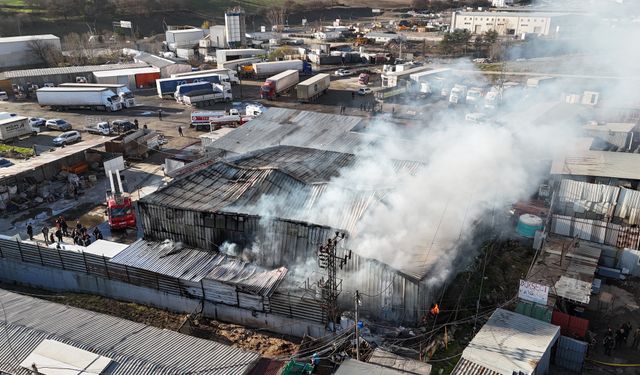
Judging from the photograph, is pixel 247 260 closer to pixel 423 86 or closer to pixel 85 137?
pixel 85 137

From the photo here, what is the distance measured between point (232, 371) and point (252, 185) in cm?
720

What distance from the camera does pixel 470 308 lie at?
13.6 m

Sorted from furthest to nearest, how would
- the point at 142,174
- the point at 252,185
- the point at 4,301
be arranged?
the point at 142,174 → the point at 252,185 → the point at 4,301

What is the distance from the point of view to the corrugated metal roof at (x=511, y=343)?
34.6 ft

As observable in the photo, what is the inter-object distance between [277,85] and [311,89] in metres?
2.80

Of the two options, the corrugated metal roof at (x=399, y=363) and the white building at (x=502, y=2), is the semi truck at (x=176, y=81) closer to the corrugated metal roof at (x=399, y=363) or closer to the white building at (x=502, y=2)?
the corrugated metal roof at (x=399, y=363)

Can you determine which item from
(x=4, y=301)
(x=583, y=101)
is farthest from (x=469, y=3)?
(x=4, y=301)

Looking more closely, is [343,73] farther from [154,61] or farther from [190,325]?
[190,325]

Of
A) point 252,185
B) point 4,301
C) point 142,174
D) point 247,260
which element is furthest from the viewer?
point 142,174

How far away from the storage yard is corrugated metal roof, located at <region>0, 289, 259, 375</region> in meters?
0.05

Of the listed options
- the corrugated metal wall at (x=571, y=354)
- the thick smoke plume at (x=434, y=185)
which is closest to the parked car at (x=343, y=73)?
the thick smoke plume at (x=434, y=185)

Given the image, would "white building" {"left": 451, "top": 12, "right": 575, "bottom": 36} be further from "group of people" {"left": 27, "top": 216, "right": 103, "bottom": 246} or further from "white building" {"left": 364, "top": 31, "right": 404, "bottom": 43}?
"group of people" {"left": 27, "top": 216, "right": 103, "bottom": 246}

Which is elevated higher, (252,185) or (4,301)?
(252,185)

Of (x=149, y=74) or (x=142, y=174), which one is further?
(x=149, y=74)
